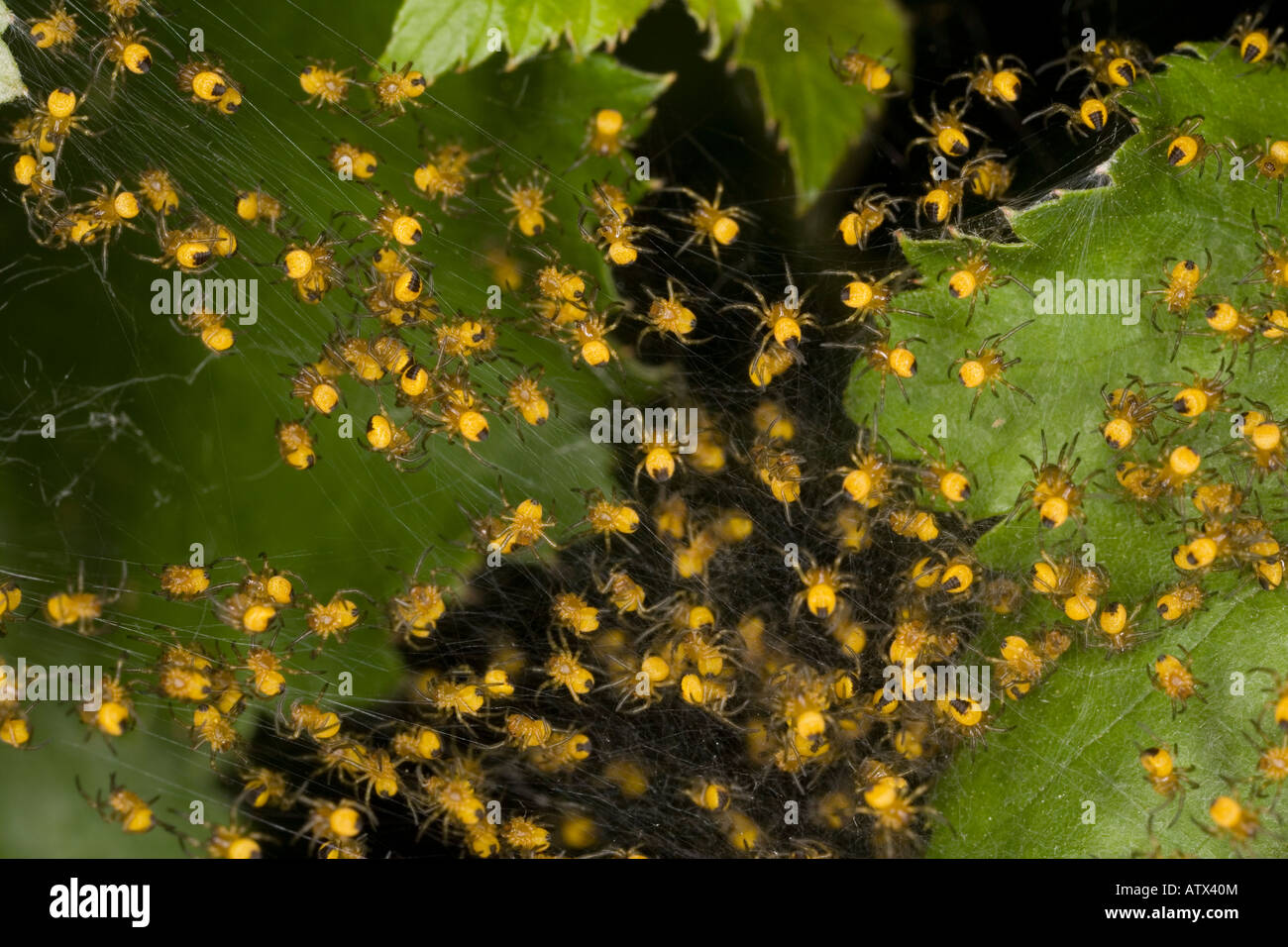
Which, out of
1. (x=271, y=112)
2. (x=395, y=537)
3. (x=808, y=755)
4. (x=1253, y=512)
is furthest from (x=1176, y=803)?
(x=271, y=112)

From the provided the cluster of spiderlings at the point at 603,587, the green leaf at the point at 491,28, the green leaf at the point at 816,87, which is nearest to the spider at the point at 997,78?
the cluster of spiderlings at the point at 603,587

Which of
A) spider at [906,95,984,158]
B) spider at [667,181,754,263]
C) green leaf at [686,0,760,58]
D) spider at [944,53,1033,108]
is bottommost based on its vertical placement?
spider at [667,181,754,263]

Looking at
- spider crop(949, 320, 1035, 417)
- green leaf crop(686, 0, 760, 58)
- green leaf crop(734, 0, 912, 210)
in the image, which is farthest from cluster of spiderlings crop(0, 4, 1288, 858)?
green leaf crop(686, 0, 760, 58)

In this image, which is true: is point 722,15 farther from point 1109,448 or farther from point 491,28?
point 1109,448

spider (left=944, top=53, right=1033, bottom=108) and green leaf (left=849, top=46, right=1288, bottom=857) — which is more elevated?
spider (left=944, top=53, right=1033, bottom=108)

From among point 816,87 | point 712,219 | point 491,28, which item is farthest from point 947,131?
point 491,28

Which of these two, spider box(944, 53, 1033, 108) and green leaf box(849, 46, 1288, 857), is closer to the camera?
green leaf box(849, 46, 1288, 857)

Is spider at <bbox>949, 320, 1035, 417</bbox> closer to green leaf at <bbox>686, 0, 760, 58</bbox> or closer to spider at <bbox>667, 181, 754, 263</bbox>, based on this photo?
spider at <bbox>667, 181, 754, 263</bbox>
